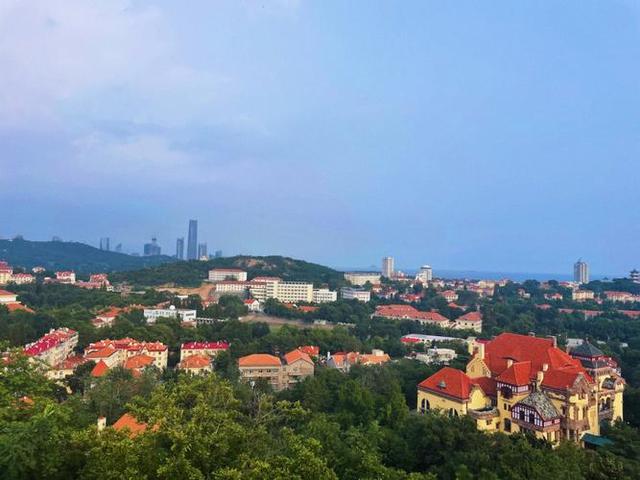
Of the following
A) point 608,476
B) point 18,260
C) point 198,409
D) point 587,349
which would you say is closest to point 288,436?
point 198,409

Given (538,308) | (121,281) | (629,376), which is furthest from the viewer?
(121,281)

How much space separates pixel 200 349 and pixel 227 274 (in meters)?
57.2

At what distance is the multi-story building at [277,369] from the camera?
3503 centimetres

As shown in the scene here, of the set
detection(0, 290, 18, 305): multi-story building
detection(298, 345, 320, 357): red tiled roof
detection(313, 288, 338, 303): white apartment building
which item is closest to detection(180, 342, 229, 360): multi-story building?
detection(298, 345, 320, 357): red tiled roof

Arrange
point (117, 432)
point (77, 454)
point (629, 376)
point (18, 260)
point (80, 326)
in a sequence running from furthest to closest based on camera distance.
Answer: point (18, 260) → point (80, 326) → point (629, 376) → point (77, 454) → point (117, 432)

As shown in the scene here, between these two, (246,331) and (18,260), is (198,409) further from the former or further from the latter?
(18,260)

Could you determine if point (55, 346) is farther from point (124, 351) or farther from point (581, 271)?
point (581, 271)

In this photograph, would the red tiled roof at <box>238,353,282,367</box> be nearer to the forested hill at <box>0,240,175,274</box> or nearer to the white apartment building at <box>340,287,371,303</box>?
the white apartment building at <box>340,287,371,303</box>

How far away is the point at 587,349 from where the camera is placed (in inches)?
1002

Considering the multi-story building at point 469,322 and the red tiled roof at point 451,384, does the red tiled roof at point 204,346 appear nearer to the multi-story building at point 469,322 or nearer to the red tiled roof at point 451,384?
the red tiled roof at point 451,384

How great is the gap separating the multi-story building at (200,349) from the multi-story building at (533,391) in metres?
20.4

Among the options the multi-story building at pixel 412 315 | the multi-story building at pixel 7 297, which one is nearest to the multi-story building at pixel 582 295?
the multi-story building at pixel 412 315

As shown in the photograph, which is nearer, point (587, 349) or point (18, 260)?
point (587, 349)

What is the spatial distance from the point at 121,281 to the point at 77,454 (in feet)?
283
